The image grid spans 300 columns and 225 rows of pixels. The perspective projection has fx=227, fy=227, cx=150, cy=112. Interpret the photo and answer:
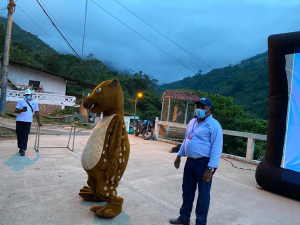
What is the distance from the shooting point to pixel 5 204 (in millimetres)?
2883

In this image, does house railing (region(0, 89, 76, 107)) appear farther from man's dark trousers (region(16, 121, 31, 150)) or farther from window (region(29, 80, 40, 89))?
man's dark trousers (region(16, 121, 31, 150))

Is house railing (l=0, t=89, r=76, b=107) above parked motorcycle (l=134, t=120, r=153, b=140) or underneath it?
above

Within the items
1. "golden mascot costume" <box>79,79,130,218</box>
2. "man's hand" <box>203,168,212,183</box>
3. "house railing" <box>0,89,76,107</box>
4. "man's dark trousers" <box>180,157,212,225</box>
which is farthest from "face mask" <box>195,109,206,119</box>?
"house railing" <box>0,89,76,107</box>

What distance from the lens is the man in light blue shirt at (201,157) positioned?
261 cm

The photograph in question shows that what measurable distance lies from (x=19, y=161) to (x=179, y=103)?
8013mm

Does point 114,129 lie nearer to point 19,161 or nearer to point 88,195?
point 88,195

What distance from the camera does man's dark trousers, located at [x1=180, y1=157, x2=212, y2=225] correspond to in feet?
8.56

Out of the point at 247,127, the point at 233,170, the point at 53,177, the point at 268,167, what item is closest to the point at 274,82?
the point at 268,167

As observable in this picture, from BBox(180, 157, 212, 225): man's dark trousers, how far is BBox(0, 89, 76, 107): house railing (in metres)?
16.5

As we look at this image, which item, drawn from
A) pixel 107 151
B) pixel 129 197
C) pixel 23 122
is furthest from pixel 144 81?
pixel 107 151

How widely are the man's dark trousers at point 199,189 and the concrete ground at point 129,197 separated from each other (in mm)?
305

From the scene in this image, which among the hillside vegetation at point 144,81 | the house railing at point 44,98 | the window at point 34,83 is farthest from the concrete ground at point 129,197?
the hillside vegetation at point 144,81

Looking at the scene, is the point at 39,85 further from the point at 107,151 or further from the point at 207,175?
the point at 207,175

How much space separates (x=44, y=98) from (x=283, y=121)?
16.6m
